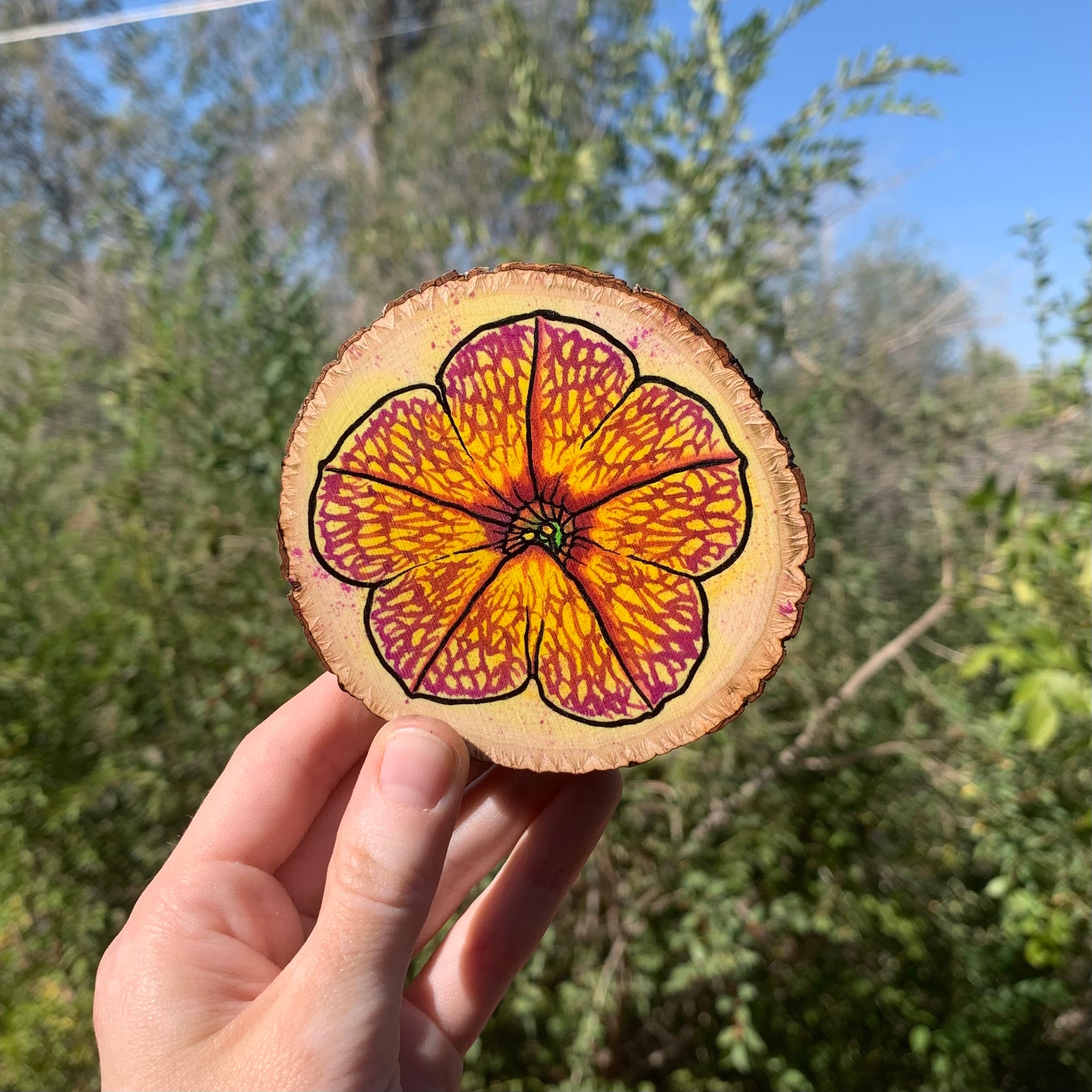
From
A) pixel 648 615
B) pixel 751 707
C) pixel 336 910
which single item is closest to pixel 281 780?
pixel 336 910

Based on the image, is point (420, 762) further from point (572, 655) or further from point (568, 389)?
point (568, 389)

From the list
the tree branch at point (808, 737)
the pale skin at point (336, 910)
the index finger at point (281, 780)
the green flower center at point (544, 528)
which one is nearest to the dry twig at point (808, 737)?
the tree branch at point (808, 737)

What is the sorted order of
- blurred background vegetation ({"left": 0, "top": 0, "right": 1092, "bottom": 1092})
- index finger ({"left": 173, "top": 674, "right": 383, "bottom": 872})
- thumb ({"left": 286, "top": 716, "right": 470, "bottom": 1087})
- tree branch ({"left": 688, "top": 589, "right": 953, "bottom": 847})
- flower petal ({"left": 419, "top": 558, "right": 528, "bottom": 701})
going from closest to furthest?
thumb ({"left": 286, "top": 716, "right": 470, "bottom": 1087}) < flower petal ({"left": 419, "top": 558, "right": 528, "bottom": 701}) < index finger ({"left": 173, "top": 674, "right": 383, "bottom": 872}) < blurred background vegetation ({"left": 0, "top": 0, "right": 1092, "bottom": 1092}) < tree branch ({"left": 688, "top": 589, "right": 953, "bottom": 847})

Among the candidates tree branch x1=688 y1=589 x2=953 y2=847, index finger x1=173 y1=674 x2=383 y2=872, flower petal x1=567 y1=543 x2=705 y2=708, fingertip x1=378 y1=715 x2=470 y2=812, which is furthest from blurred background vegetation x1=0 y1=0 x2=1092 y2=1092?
fingertip x1=378 y1=715 x2=470 y2=812


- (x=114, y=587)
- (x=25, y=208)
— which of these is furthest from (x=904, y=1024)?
(x=25, y=208)

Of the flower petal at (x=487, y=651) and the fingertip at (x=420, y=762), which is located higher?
the flower petal at (x=487, y=651)

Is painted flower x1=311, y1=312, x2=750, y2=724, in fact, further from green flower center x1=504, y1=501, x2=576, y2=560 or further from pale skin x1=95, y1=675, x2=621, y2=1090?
pale skin x1=95, y1=675, x2=621, y2=1090

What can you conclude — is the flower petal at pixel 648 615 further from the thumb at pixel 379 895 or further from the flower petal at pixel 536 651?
the thumb at pixel 379 895
